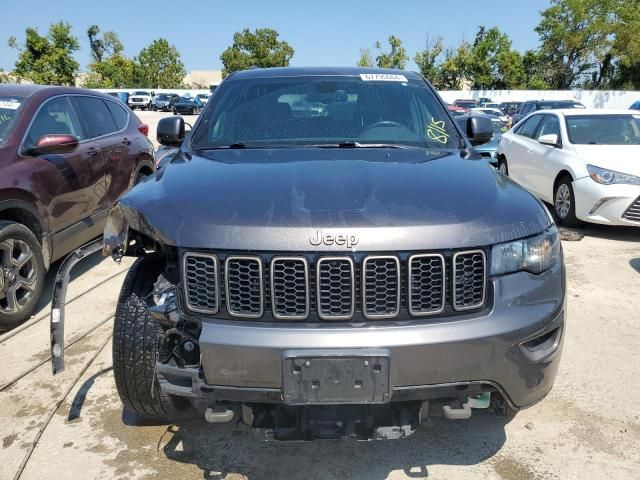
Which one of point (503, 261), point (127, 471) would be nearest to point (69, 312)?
point (127, 471)

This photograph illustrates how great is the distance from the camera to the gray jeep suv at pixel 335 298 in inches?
77.2

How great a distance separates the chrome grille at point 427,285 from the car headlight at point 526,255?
0.23 metres

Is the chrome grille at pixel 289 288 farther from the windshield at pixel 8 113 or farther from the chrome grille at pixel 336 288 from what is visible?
the windshield at pixel 8 113

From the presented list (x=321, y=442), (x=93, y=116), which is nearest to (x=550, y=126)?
(x=93, y=116)

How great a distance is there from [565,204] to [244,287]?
20.3ft

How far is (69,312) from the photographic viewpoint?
4340 mm

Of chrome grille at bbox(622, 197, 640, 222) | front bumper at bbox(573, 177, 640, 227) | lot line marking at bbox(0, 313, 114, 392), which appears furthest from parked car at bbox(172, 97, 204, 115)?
lot line marking at bbox(0, 313, 114, 392)

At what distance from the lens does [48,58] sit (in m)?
43.8

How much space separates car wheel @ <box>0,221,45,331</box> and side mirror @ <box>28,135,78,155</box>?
671mm

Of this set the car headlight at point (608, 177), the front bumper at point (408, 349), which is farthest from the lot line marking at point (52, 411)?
the car headlight at point (608, 177)

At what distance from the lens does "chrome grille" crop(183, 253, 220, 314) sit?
2047 millimetres

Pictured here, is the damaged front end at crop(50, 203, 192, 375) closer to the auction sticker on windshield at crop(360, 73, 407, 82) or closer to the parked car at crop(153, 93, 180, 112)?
the auction sticker on windshield at crop(360, 73, 407, 82)

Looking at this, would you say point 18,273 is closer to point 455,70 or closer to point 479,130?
point 479,130

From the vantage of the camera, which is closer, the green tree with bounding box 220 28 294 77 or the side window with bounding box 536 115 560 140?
the side window with bounding box 536 115 560 140
